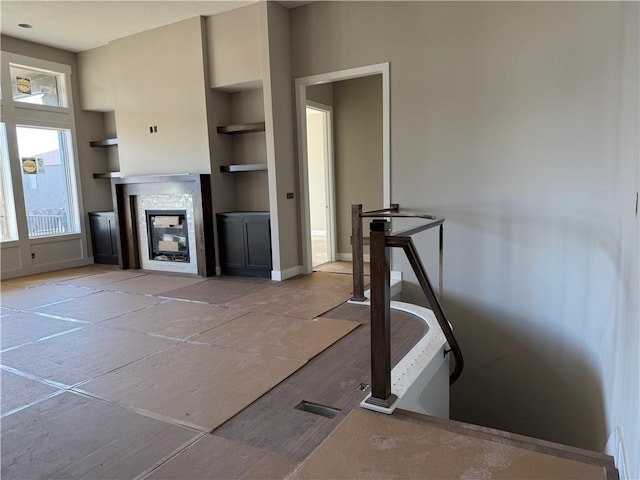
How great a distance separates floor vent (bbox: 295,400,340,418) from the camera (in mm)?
2198

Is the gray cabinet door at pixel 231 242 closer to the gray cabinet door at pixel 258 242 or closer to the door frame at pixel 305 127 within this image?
the gray cabinet door at pixel 258 242

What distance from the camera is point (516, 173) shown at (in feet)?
13.9

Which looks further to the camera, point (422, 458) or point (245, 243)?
point (245, 243)

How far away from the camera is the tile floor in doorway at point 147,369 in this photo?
6.17ft

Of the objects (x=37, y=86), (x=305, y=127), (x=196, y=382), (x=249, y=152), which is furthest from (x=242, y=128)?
(x=196, y=382)

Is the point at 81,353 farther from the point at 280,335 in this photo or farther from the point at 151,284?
the point at 151,284

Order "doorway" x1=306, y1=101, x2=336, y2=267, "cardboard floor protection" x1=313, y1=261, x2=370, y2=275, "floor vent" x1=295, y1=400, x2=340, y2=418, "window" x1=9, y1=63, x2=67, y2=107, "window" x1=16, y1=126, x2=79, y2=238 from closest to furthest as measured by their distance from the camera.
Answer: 1. "floor vent" x1=295, y1=400, x2=340, y2=418
2. "cardboard floor protection" x1=313, y1=261, x2=370, y2=275
3. "window" x1=9, y1=63, x2=67, y2=107
4. "window" x1=16, y1=126, x2=79, y2=238
5. "doorway" x1=306, y1=101, x2=336, y2=267

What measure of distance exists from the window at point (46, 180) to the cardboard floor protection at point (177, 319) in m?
3.58

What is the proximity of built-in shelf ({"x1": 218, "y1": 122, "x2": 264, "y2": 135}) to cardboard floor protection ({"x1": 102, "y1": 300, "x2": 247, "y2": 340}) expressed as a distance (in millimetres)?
2465

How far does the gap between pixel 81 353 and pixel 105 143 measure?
4891 millimetres

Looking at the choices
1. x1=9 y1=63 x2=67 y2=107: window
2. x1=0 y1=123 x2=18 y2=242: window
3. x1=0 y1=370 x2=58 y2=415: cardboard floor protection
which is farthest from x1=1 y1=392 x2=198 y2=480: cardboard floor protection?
x1=9 y1=63 x2=67 y2=107: window

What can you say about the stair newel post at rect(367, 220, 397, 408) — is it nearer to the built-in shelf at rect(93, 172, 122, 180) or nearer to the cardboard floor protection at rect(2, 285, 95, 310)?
the cardboard floor protection at rect(2, 285, 95, 310)

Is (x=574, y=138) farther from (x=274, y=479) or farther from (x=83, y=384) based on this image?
(x=83, y=384)

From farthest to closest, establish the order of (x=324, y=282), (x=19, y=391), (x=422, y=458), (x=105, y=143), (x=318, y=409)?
(x=105, y=143), (x=324, y=282), (x=19, y=391), (x=318, y=409), (x=422, y=458)
